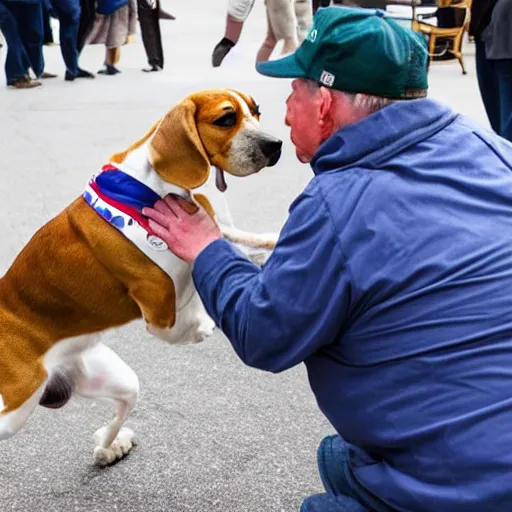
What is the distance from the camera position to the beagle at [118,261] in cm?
241

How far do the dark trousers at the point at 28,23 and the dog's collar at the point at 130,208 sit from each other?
768cm

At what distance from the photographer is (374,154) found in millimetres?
1841

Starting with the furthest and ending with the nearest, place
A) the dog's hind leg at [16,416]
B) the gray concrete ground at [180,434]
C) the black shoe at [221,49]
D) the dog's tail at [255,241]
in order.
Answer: the black shoe at [221,49] → the dog's tail at [255,241] → the gray concrete ground at [180,434] → the dog's hind leg at [16,416]

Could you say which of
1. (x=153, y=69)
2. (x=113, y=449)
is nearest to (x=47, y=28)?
(x=153, y=69)

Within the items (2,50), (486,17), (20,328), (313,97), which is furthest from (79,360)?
(2,50)

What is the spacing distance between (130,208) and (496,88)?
438 cm

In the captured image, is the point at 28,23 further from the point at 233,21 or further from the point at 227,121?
the point at 227,121

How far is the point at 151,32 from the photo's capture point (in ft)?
35.6

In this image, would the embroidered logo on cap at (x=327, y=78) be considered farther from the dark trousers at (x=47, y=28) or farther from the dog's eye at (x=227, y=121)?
the dark trousers at (x=47, y=28)

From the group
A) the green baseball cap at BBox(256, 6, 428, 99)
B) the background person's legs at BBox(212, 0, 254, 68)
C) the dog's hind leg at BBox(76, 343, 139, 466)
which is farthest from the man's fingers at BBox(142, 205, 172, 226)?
the background person's legs at BBox(212, 0, 254, 68)

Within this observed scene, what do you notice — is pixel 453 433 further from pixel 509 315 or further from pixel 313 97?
pixel 313 97

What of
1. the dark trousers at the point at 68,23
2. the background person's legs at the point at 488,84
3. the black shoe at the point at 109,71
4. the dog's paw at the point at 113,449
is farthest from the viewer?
the black shoe at the point at 109,71

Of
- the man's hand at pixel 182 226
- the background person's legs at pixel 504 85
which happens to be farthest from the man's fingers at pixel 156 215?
the background person's legs at pixel 504 85

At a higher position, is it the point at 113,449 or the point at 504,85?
the point at 504,85
